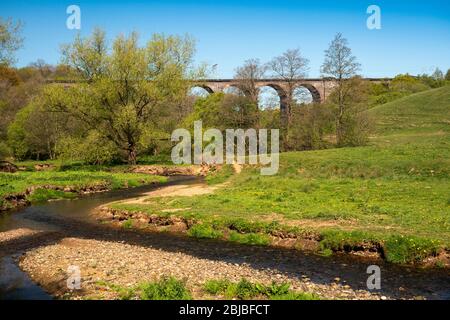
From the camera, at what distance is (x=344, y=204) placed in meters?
24.1

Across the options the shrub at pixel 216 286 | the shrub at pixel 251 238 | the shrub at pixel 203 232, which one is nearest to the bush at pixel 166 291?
the shrub at pixel 216 286

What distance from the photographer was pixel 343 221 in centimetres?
2017

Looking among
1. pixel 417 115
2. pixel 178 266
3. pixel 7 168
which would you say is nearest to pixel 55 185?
pixel 7 168

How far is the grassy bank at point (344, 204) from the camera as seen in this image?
17891mm

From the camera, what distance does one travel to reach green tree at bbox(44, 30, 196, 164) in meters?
48.9

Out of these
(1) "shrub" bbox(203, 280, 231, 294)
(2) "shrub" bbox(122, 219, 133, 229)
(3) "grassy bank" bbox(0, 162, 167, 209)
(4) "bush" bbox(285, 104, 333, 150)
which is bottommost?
(2) "shrub" bbox(122, 219, 133, 229)

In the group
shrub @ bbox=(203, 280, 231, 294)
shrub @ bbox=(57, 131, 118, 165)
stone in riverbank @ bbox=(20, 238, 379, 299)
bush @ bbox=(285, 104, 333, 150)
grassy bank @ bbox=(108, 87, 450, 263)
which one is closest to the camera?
shrub @ bbox=(203, 280, 231, 294)

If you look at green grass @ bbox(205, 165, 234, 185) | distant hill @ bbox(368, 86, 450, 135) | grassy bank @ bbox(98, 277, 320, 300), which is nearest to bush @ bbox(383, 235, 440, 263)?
grassy bank @ bbox(98, 277, 320, 300)

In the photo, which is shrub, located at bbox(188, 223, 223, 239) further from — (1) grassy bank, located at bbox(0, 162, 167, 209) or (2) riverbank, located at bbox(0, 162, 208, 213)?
(1) grassy bank, located at bbox(0, 162, 167, 209)

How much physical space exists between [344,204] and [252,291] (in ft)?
42.9

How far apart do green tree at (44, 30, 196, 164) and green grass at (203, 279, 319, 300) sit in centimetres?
3791
